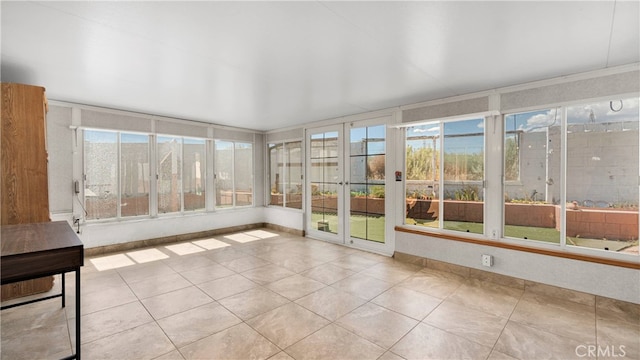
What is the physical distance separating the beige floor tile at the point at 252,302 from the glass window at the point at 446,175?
8.20 feet

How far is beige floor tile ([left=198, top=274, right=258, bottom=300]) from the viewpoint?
323 cm

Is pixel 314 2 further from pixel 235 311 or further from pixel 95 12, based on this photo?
pixel 235 311

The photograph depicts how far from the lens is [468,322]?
8.51ft

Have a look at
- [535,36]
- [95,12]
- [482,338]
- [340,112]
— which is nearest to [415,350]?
[482,338]

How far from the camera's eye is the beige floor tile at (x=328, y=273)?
366 cm

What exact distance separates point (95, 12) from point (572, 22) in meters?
3.34

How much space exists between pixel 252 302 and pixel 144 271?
1.99 meters

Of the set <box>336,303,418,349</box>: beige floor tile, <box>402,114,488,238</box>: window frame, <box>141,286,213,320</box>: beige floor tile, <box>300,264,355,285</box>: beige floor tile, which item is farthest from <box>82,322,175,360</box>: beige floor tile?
<box>402,114,488,238</box>: window frame

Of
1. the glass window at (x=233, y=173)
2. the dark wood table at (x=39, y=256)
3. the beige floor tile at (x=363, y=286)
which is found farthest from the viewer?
the glass window at (x=233, y=173)

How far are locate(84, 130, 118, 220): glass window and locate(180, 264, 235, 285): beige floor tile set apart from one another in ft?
7.28

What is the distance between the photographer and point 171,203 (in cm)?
564

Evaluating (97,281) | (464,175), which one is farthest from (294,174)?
(97,281)

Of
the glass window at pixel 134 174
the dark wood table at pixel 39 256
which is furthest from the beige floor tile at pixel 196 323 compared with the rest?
the glass window at pixel 134 174

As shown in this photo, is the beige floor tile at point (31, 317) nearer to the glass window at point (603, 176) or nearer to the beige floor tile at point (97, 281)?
the beige floor tile at point (97, 281)
